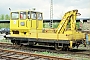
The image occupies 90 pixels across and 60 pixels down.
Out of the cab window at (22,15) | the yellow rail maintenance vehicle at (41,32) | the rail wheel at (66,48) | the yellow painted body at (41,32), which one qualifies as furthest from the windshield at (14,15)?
the rail wheel at (66,48)

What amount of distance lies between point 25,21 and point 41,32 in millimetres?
1506

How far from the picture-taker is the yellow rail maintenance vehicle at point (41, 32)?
13.2m

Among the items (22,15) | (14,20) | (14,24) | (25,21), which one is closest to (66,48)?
Answer: (25,21)

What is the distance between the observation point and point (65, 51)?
13.2 m

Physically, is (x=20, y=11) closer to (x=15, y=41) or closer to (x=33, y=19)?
(x=33, y=19)

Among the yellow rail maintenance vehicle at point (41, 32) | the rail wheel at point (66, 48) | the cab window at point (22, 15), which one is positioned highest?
the cab window at point (22, 15)

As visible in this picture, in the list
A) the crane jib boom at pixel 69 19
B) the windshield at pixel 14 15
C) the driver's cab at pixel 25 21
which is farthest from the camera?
the windshield at pixel 14 15

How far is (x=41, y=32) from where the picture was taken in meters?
15.4

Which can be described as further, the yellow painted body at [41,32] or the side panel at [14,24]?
the side panel at [14,24]

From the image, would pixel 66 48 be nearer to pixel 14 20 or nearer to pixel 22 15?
pixel 22 15

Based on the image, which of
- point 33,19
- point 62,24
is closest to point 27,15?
point 33,19

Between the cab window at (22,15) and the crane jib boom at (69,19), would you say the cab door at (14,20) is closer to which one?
the cab window at (22,15)

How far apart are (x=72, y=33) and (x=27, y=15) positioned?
13.0 feet

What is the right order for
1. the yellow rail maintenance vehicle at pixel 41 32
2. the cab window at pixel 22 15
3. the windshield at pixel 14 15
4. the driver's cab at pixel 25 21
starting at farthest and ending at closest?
the windshield at pixel 14 15, the cab window at pixel 22 15, the driver's cab at pixel 25 21, the yellow rail maintenance vehicle at pixel 41 32
